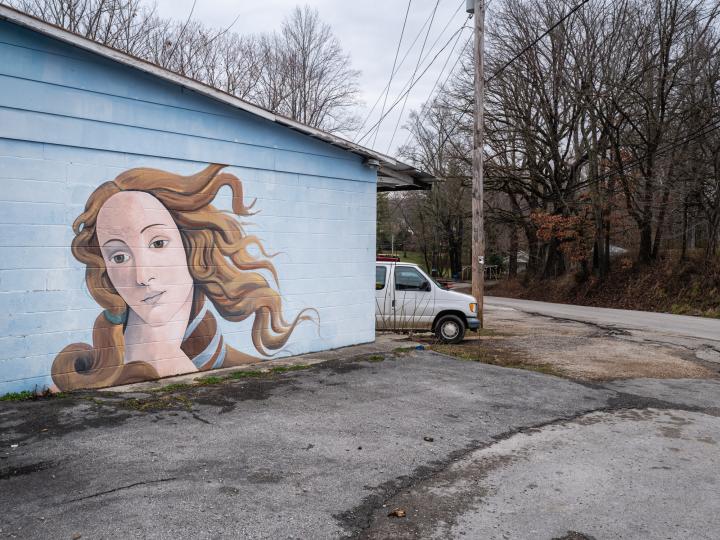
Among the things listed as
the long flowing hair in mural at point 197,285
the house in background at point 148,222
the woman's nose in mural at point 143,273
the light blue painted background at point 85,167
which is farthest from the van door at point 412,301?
the woman's nose in mural at point 143,273

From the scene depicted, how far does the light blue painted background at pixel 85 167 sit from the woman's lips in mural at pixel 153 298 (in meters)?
0.63

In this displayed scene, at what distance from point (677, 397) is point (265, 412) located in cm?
557

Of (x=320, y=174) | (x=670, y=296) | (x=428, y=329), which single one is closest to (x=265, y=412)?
(x=320, y=174)

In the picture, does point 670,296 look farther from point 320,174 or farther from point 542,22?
point 320,174

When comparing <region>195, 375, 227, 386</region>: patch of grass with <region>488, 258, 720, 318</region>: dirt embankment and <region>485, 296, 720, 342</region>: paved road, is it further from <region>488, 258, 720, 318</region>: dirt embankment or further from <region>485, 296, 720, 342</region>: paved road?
<region>488, 258, 720, 318</region>: dirt embankment

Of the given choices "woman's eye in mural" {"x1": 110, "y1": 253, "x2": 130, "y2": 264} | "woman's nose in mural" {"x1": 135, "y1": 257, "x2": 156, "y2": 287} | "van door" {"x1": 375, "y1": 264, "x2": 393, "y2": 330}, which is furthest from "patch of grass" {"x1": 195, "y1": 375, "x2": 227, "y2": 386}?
"van door" {"x1": 375, "y1": 264, "x2": 393, "y2": 330}

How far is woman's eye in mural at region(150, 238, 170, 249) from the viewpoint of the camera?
7.64 meters

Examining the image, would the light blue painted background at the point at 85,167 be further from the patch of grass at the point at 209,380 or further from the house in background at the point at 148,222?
the patch of grass at the point at 209,380

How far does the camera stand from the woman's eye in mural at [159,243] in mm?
7641

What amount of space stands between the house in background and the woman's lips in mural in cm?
2

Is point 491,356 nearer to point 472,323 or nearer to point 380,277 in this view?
point 472,323

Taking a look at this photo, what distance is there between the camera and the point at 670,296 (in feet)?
78.6

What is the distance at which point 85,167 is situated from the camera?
703cm

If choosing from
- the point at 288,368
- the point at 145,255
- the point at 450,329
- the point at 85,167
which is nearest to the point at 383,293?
the point at 450,329
